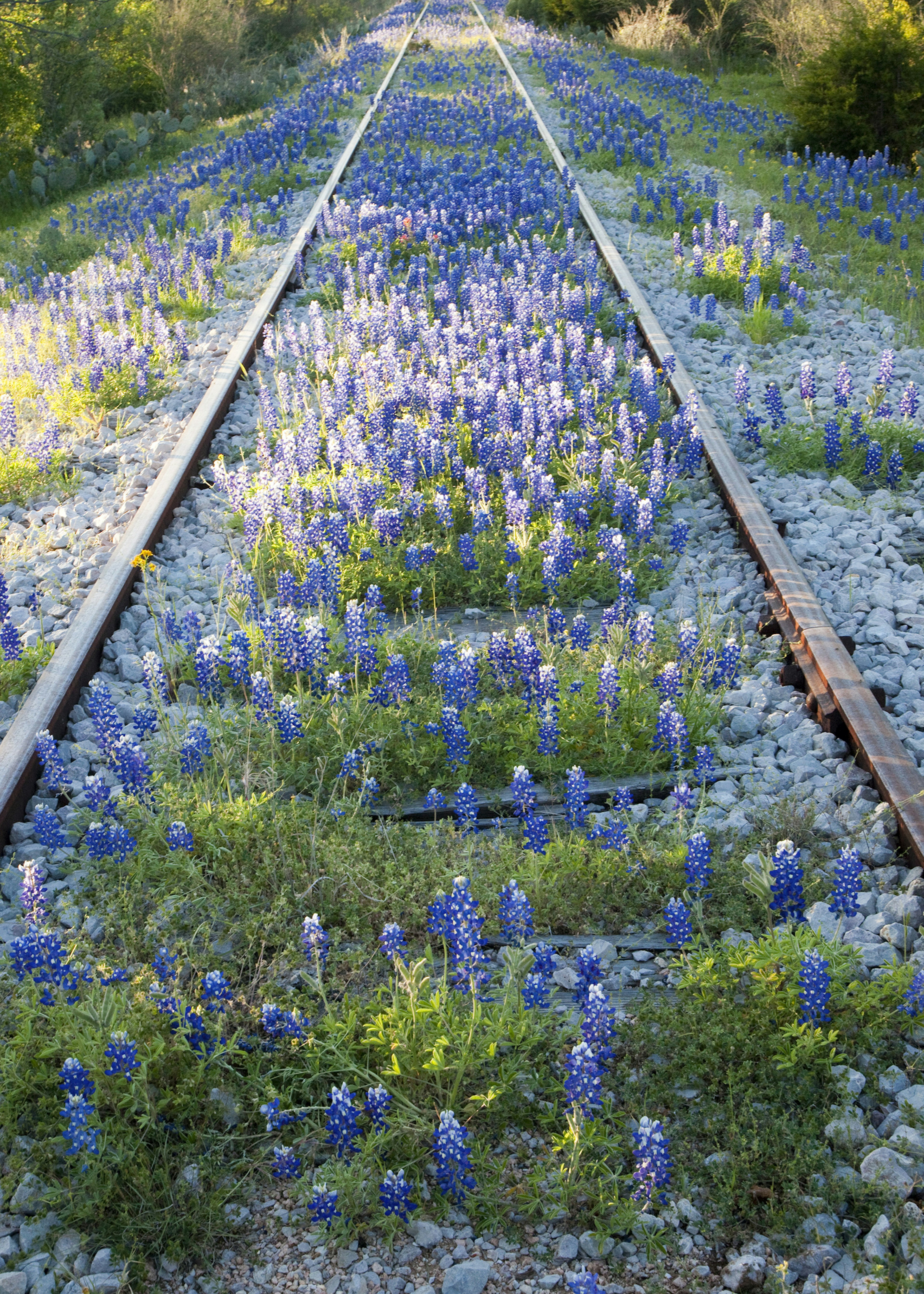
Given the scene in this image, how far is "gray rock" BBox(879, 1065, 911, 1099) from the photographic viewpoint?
2656 mm

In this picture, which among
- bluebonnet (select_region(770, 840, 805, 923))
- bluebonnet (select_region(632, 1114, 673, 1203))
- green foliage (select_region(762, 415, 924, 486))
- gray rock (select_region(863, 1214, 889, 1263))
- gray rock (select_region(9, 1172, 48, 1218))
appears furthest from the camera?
green foliage (select_region(762, 415, 924, 486))

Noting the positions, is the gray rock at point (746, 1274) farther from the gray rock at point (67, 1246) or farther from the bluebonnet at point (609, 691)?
the bluebonnet at point (609, 691)

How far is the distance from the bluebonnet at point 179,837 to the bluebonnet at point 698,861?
4.85 feet

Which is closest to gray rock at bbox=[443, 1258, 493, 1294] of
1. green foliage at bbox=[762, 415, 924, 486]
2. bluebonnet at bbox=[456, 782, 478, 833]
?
bluebonnet at bbox=[456, 782, 478, 833]

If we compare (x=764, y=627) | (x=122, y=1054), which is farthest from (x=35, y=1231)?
(x=764, y=627)

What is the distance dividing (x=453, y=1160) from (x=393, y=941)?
0.61 metres

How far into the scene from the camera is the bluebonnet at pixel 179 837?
3381 mm

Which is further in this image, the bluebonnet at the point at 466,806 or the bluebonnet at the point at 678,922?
the bluebonnet at the point at 466,806

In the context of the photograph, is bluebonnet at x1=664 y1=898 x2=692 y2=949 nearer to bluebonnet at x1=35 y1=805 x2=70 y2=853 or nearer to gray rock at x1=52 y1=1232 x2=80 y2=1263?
gray rock at x1=52 y1=1232 x2=80 y2=1263

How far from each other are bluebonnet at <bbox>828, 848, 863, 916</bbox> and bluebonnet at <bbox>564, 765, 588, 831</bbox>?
814mm

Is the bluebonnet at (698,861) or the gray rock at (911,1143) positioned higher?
the bluebonnet at (698,861)

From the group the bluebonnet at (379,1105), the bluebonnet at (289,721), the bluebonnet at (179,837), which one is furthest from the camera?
the bluebonnet at (289,721)

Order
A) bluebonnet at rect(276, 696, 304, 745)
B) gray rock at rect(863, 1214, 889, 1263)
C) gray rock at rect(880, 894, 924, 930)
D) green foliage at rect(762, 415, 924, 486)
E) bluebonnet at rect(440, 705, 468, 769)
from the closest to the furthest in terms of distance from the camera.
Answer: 1. gray rock at rect(863, 1214, 889, 1263)
2. gray rock at rect(880, 894, 924, 930)
3. bluebonnet at rect(440, 705, 468, 769)
4. bluebonnet at rect(276, 696, 304, 745)
5. green foliage at rect(762, 415, 924, 486)

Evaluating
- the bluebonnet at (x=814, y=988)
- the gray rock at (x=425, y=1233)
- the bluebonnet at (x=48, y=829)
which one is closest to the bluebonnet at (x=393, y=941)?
the gray rock at (x=425, y=1233)
